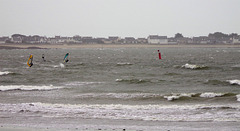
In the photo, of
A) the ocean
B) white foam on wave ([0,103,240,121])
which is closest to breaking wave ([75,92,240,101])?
the ocean

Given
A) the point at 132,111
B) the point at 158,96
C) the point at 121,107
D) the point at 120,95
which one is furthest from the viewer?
the point at 120,95

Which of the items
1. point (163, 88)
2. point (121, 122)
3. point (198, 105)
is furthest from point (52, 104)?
point (163, 88)

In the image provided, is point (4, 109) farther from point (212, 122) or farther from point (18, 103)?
point (212, 122)

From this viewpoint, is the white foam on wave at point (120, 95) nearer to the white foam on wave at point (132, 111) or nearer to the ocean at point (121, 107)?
the ocean at point (121, 107)

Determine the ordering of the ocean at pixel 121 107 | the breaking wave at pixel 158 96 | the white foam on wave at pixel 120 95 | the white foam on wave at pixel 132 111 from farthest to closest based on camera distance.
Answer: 1. the white foam on wave at pixel 120 95
2. the breaking wave at pixel 158 96
3. the white foam on wave at pixel 132 111
4. the ocean at pixel 121 107

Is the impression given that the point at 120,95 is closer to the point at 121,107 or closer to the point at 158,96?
the point at 158,96

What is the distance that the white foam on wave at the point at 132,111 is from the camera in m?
18.3

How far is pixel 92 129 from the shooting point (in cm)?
1561

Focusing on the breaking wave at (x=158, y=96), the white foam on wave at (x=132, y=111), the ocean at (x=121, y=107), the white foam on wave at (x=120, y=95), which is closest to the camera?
the ocean at (x=121, y=107)

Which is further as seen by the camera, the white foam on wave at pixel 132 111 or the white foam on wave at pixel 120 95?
the white foam on wave at pixel 120 95

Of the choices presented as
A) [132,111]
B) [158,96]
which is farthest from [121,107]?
[158,96]

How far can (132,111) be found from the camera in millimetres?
20328

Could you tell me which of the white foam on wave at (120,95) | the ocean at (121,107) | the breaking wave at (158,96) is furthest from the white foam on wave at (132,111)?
the white foam on wave at (120,95)

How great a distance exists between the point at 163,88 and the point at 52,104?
11.7m
